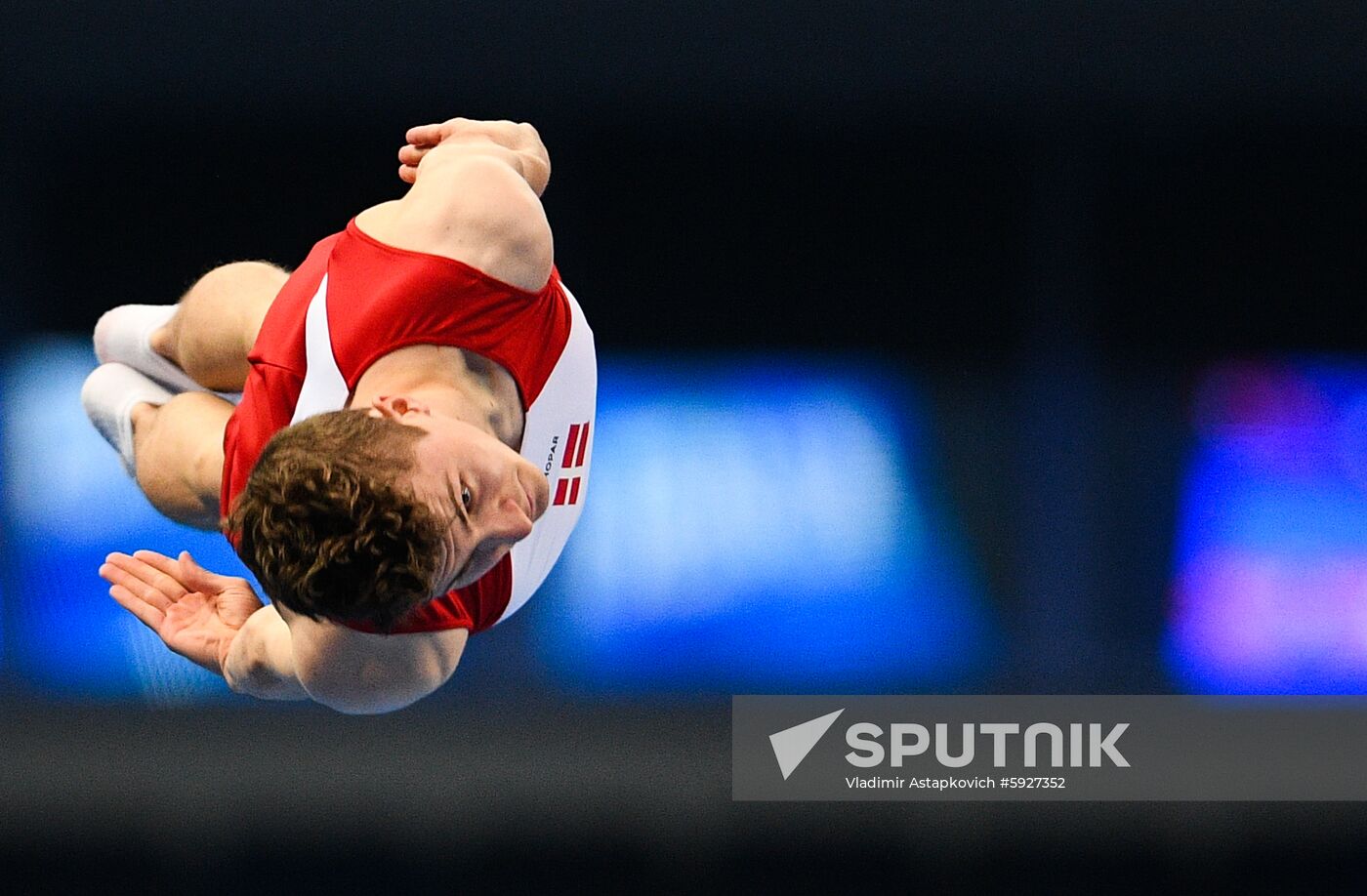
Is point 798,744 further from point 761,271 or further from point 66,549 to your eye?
point 66,549

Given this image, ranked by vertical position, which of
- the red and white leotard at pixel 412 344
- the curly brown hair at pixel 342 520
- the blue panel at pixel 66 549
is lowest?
the curly brown hair at pixel 342 520

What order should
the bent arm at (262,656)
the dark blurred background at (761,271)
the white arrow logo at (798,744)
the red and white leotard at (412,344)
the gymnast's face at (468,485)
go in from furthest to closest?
the white arrow logo at (798,744)
the dark blurred background at (761,271)
the bent arm at (262,656)
the red and white leotard at (412,344)
the gymnast's face at (468,485)

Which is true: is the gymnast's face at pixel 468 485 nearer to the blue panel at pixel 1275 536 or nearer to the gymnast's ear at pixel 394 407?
the gymnast's ear at pixel 394 407

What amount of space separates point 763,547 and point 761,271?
0.51 metres

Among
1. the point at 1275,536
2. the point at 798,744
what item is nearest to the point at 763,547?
the point at 798,744

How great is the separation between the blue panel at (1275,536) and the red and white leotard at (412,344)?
58.5 inches

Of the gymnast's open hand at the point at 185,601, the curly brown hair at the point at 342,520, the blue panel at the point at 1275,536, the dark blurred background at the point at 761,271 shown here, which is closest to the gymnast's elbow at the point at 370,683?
the gymnast's open hand at the point at 185,601

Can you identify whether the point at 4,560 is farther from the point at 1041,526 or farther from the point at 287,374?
the point at 1041,526

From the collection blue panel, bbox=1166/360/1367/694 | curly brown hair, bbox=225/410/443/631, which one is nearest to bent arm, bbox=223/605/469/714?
curly brown hair, bbox=225/410/443/631

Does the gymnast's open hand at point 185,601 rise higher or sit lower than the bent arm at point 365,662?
higher

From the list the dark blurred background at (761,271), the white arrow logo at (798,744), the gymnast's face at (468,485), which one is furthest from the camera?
the white arrow logo at (798,744)

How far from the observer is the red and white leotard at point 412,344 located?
1.57m

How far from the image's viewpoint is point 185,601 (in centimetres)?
176

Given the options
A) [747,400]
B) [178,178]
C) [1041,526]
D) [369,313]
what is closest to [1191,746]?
[1041,526]
